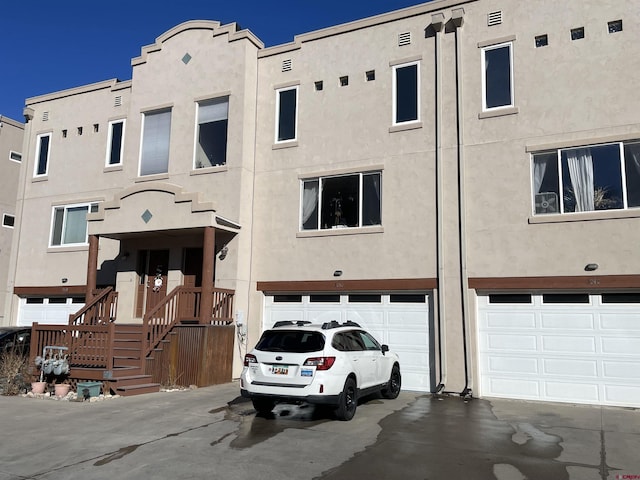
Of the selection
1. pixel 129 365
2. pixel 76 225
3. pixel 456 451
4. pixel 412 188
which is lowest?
pixel 456 451

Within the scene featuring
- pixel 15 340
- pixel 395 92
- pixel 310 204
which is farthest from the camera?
pixel 15 340

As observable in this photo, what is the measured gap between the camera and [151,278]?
55.3ft

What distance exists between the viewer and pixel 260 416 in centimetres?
981

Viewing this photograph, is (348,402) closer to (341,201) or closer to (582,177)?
(341,201)

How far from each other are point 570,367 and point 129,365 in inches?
404

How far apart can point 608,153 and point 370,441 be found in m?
8.75

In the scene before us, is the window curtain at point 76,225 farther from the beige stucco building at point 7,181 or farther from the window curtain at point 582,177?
the window curtain at point 582,177

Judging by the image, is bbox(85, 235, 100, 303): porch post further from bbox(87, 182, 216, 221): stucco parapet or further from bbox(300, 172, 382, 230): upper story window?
bbox(300, 172, 382, 230): upper story window

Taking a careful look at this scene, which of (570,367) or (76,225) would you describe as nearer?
(570,367)

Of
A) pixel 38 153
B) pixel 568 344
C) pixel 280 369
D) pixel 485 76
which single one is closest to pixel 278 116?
pixel 485 76

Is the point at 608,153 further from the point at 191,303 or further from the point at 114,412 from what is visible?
the point at 114,412

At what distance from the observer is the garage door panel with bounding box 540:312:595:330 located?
1199cm

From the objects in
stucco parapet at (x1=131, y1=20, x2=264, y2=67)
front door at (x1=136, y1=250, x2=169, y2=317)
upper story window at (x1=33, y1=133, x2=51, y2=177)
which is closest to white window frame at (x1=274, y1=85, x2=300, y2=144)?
stucco parapet at (x1=131, y1=20, x2=264, y2=67)

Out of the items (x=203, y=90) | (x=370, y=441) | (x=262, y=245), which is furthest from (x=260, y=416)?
(x=203, y=90)
